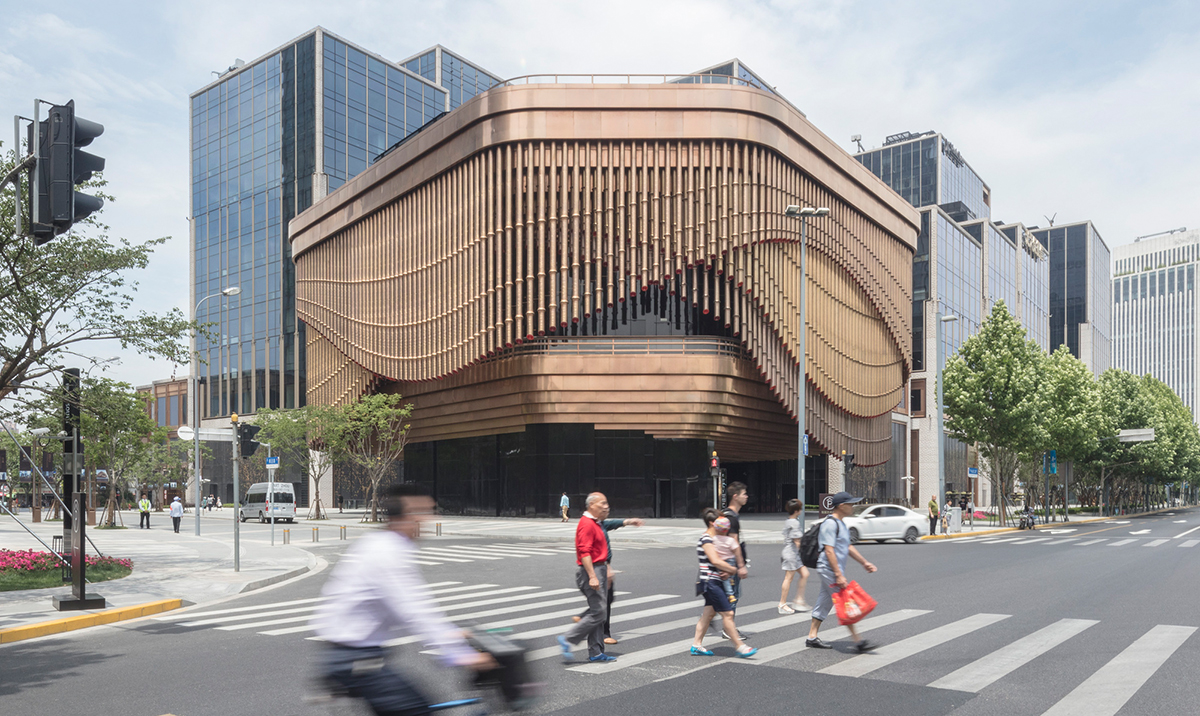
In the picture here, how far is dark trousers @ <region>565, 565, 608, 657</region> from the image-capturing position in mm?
8938

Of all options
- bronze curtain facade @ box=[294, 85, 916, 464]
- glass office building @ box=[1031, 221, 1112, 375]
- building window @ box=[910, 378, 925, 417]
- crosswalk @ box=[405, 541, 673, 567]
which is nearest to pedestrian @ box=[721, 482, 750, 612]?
crosswalk @ box=[405, 541, 673, 567]

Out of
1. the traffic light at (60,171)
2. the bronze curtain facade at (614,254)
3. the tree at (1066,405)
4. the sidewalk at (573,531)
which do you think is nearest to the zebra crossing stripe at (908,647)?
the traffic light at (60,171)

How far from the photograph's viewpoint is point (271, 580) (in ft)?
59.8

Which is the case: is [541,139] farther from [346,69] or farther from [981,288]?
[981,288]

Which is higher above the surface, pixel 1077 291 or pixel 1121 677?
pixel 1077 291

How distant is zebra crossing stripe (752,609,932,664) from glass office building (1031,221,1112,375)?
470 ft

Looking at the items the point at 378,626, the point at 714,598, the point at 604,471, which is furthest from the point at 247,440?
the point at 604,471

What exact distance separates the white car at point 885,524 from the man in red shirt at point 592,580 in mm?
22074

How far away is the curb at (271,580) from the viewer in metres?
17.0

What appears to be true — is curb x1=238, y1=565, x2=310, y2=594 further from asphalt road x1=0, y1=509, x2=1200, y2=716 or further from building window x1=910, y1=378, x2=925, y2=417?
building window x1=910, y1=378, x2=925, y2=417

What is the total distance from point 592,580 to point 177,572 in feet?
46.0

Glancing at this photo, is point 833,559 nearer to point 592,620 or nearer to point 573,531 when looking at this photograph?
point 592,620

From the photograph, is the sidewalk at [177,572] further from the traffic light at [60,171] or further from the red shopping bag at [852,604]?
the red shopping bag at [852,604]

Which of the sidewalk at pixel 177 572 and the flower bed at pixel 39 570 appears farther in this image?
the flower bed at pixel 39 570
